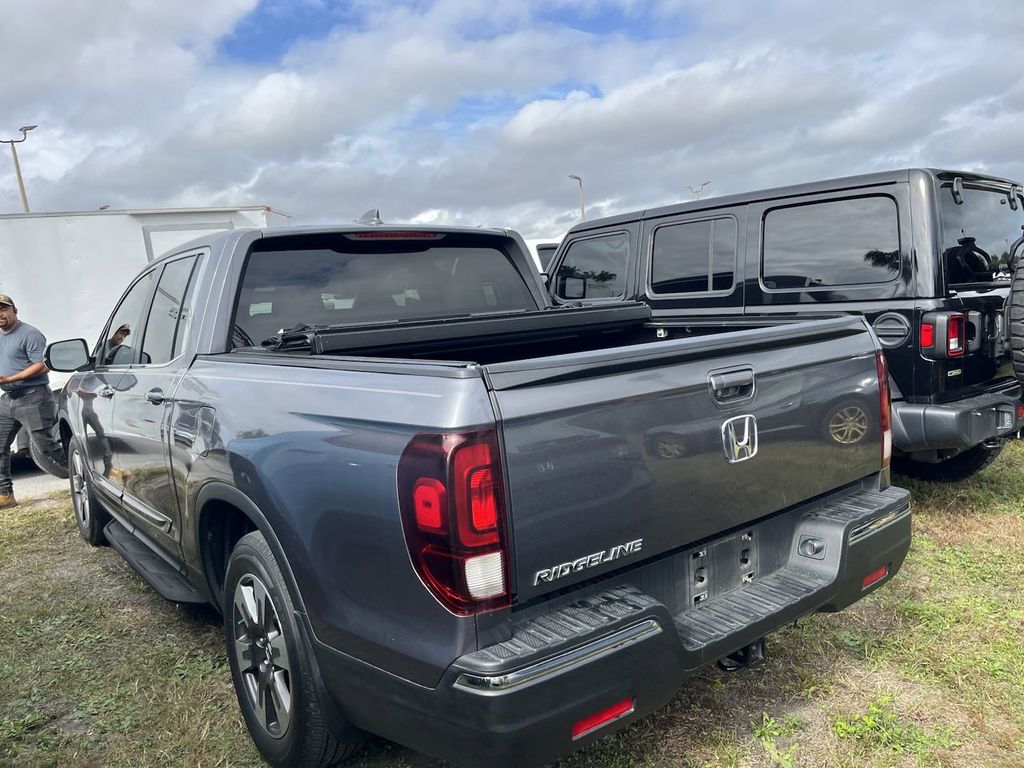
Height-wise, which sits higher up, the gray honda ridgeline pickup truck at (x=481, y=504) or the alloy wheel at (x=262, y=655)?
the gray honda ridgeline pickup truck at (x=481, y=504)

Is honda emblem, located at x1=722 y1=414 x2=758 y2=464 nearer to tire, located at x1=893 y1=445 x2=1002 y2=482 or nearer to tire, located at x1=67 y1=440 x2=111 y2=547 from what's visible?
tire, located at x1=893 y1=445 x2=1002 y2=482

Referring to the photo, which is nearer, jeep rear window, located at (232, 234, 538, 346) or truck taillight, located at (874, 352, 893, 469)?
A: truck taillight, located at (874, 352, 893, 469)

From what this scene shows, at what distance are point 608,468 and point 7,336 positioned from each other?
6.62 metres

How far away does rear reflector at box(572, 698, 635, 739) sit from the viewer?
6.13 ft

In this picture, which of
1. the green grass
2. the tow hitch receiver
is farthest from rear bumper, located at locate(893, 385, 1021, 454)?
the tow hitch receiver

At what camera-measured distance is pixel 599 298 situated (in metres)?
6.75

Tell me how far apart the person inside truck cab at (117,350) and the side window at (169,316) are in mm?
Result: 305

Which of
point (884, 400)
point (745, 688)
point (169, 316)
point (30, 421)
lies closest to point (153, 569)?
point (169, 316)

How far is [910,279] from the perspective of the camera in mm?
4406

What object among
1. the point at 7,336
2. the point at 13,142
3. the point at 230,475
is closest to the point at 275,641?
the point at 230,475

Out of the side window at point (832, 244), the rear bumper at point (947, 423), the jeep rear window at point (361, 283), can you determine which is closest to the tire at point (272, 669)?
the jeep rear window at point (361, 283)

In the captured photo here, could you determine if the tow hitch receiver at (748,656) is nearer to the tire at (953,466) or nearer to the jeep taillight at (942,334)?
the jeep taillight at (942,334)

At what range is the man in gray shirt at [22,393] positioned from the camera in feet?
21.8

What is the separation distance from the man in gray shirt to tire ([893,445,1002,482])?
22.4 feet
